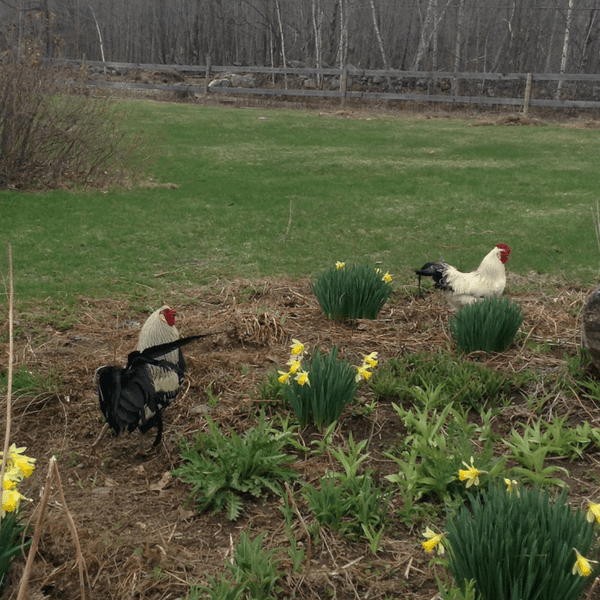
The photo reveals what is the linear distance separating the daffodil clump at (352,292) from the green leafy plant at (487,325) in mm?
656

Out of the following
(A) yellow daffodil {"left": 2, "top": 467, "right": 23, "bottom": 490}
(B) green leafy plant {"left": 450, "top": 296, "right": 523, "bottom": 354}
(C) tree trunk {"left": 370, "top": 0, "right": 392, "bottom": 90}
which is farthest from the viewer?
(C) tree trunk {"left": 370, "top": 0, "right": 392, "bottom": 90}

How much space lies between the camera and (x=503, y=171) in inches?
449

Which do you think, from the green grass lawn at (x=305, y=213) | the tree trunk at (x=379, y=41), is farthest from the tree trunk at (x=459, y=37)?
the green grass lawn at (x=305, y=213)

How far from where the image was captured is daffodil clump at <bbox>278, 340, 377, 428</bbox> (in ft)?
10.1

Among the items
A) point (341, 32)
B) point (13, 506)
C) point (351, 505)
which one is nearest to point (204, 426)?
point (351, 505)

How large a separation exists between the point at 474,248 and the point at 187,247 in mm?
2960

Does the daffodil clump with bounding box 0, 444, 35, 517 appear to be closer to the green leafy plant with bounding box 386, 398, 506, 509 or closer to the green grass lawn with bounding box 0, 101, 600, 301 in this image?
the green leafy plant with bounding box 386, 398, 506, 509

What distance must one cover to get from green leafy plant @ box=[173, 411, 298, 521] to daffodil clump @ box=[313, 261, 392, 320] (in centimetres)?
155

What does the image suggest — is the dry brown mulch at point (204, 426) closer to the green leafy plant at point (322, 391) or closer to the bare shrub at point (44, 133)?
the green leafy plant at point (322, 391)

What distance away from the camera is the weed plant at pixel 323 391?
3.08m

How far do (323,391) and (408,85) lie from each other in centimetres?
2175

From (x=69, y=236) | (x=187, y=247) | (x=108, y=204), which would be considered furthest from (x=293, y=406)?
(x=108, y=204)

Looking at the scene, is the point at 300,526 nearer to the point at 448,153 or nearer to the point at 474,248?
the point at 474,248

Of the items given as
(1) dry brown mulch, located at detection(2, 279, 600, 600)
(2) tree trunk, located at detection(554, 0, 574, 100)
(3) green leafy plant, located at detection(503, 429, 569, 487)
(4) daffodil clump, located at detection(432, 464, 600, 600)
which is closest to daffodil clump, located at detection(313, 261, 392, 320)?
(1) dry brown mulch, located at detection(2, 279, 600, 600)
